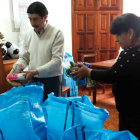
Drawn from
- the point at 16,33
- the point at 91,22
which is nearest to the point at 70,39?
the point at 91,22

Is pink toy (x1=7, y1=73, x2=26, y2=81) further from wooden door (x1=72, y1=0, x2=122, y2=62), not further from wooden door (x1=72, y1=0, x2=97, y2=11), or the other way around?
wooden door (x1=72, y1=0, x2=97, y2=11)

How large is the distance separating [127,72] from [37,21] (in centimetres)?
85

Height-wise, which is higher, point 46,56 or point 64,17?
point 64,17

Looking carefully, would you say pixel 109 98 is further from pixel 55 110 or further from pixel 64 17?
pixel 55 110

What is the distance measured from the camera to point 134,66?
0.83 m

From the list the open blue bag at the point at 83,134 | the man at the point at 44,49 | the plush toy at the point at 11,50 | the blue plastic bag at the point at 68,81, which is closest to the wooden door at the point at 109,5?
the blue plastic bag at the point at 68,81

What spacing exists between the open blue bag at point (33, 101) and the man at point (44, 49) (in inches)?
14.4

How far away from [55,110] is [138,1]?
3786 millimetres

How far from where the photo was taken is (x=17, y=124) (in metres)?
0.68

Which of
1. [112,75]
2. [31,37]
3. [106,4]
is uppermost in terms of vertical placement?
[106,4]

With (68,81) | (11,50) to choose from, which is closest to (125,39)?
(11,50)

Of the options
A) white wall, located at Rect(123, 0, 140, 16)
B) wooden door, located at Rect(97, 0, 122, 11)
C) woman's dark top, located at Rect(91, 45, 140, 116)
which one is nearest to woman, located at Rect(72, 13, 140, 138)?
woman's dark top, located at Rect(91, 45, 140, 116)

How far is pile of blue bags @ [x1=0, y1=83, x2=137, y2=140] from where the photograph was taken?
617mm

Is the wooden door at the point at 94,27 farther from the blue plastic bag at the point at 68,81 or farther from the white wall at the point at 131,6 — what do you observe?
the blue plastic bag at the point at 68,81
